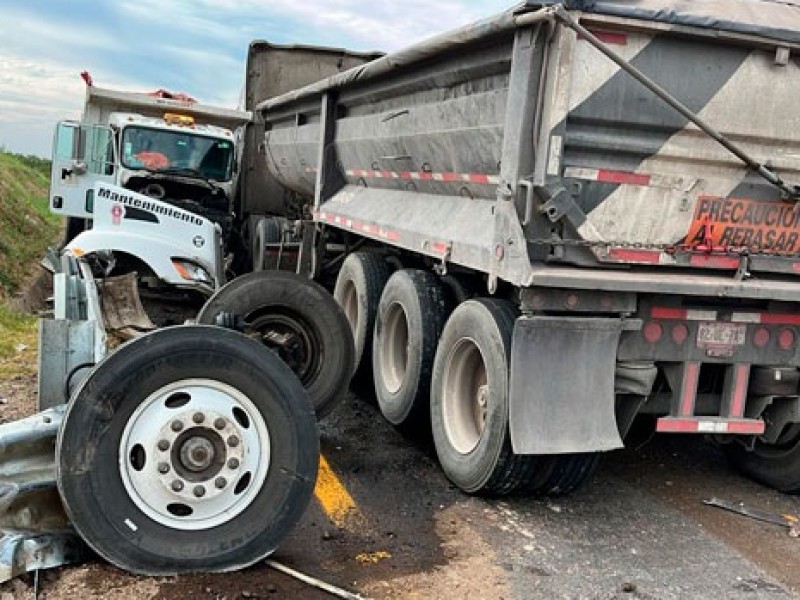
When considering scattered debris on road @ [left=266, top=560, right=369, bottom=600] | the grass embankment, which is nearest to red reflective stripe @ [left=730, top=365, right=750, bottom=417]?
scattered debris on road @ [left=266, top=560, right=369, bottom=600]

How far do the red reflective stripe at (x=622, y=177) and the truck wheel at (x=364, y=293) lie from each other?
119 inches

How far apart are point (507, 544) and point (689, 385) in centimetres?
123

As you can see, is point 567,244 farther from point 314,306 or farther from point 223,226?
point 223,226

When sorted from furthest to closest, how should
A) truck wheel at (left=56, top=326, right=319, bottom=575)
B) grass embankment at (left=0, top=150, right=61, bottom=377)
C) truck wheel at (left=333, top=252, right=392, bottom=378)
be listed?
1. grass embankment at (left=0, top=150, right=61, bottom=377)
2. truck wheel at (left=333, top=252, right=392, bottom=378)
3. truck wheel at (left=56, top=326, right=319, bottom=575)

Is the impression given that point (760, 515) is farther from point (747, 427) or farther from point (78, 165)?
point (78, 165)

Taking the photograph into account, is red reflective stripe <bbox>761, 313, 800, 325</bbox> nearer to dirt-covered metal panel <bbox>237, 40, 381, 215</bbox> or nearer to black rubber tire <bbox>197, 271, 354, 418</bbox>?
black rubber tire <bbox>197, 271, 354, 418</bbox>

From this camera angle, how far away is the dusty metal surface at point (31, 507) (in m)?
3.61

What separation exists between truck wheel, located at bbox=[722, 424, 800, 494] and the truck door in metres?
8.89

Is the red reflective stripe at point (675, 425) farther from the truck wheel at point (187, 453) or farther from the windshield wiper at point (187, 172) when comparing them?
the windshield wiper at point (187, 172)

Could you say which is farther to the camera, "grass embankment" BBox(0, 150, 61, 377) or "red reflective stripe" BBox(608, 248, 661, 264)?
"grass embankment" BBox(0, 150, 61, 377)

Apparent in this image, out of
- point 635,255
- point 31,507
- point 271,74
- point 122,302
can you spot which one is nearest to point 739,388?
point 635,255

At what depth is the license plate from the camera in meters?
4.63

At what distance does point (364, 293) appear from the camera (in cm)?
719

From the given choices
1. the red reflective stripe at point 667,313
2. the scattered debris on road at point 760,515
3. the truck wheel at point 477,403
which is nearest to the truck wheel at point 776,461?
the scattered debris on road at point 760,515
